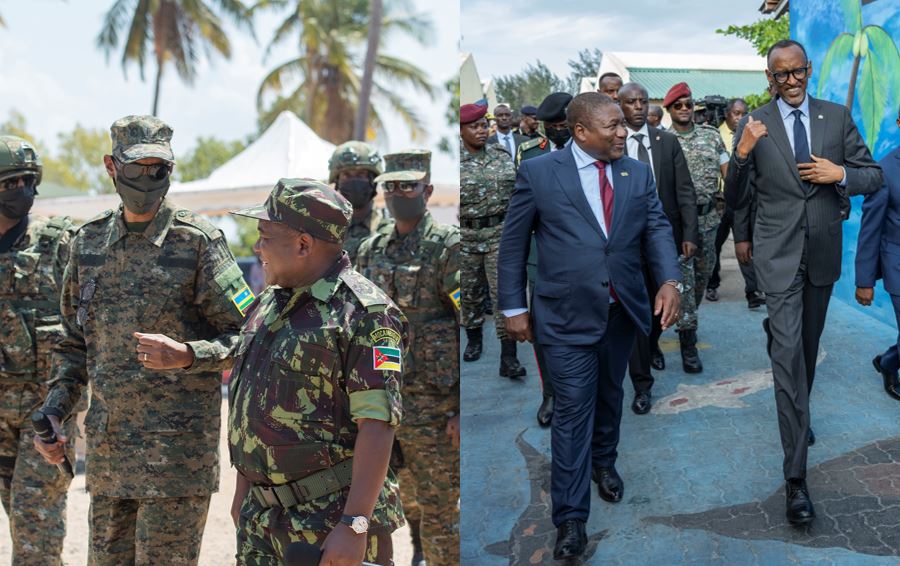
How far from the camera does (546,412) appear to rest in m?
4.30

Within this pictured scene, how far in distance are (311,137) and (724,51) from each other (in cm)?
1069

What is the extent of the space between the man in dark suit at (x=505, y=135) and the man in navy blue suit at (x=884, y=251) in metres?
1.55

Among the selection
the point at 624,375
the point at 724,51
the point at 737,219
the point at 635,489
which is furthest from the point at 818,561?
the point at 724,51

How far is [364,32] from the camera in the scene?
29.1 meters

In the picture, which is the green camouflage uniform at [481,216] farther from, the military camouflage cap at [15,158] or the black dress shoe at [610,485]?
the military camouflage cap at [15,158]

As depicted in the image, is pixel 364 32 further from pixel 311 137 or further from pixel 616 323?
pixel 616 323

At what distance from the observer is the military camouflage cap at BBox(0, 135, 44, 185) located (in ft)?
14.2

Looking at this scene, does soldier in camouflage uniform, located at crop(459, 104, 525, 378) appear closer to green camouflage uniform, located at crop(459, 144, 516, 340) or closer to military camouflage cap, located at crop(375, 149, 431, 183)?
green camouflage uniform, located at crop(459, 144, 516, 340)

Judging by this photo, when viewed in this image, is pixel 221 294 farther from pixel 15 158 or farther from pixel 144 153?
pixel 15 158

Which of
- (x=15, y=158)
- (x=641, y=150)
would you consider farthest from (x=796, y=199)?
(x=15, y=158)

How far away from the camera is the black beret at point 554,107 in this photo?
13.5 ft

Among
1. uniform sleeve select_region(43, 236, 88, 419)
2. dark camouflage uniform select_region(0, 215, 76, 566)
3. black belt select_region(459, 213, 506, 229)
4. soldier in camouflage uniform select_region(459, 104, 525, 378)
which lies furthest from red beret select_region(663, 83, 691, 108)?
dark camouflage uniform select_region(0, 215, 76, 566)

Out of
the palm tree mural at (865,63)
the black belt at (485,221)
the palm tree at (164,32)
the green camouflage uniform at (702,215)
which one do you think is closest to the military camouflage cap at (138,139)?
the black belt at (485,221)

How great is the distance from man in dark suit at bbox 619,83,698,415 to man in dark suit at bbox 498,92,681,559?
0.16 m
